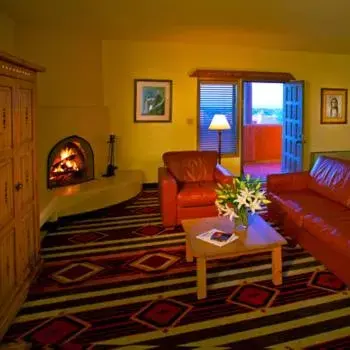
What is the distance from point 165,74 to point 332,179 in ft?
12.6

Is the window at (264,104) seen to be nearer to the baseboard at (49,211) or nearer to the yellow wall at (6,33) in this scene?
the yellow wall at (6,33)

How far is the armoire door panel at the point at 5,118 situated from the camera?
2352mm

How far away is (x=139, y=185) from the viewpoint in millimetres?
6262

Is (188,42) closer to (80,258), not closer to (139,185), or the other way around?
(139,185)

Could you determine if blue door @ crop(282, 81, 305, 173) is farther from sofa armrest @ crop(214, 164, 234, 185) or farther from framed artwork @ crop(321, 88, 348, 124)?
sofa armrest @ crop(214, 164, 234, 185)

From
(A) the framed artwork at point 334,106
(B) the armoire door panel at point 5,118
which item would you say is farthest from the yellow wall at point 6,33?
(A) the framed artwork at point 334,106

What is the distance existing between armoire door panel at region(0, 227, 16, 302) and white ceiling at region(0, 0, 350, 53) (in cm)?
292

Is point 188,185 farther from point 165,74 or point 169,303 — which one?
point 165,74

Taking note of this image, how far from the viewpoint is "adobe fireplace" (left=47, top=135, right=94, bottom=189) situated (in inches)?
207

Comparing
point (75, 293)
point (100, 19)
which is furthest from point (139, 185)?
point (75, 293)

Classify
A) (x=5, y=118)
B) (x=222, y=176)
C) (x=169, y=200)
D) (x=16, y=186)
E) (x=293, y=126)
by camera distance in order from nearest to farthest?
1. (x=5, y=118)
2. (x=16, y=186)
3. (x=169, y=200)
4. (x=222, y=176)
5. (x=293, y=126)

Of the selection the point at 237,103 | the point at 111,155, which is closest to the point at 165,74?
the point at 237,103

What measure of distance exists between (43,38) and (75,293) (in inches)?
156

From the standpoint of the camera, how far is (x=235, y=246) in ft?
9.55
